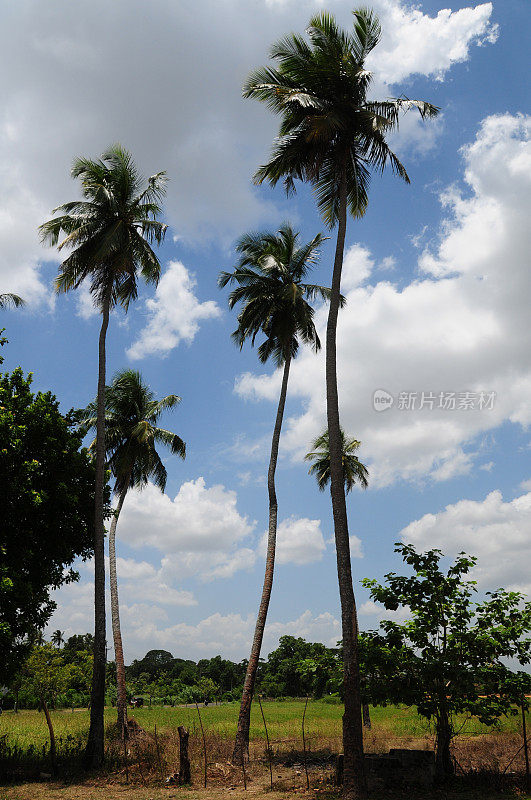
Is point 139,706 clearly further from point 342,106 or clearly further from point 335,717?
point 342,106

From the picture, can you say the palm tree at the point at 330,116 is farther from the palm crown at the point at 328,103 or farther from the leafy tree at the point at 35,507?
the leafy tree at the point at 35,507

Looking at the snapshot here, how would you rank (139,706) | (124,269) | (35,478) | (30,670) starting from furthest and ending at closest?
(139,706)
(30,670)
(124,269)
(35,478)

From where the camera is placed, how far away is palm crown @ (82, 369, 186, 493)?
89.7 feet

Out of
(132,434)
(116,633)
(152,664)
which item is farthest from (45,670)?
(152,664)

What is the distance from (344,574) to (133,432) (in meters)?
16.3

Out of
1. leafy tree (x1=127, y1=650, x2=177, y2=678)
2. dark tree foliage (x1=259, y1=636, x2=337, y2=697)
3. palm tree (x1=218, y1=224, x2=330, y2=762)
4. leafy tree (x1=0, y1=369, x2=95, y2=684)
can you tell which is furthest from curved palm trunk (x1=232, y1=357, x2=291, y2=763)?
leafy tree (x1=127, y1=650, x2=177, y2=678)

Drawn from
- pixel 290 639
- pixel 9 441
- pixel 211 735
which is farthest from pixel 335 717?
pixel 290 639

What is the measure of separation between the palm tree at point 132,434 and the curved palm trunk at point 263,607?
752 cm

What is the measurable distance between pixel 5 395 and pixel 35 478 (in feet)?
8.77

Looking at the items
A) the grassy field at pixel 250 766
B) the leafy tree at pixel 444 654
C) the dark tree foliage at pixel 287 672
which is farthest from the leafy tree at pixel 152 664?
the leafy tree at pixel 444 654

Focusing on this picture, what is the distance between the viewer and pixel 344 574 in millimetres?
12992

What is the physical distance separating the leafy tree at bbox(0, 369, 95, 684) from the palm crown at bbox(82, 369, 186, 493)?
8036 millimetres

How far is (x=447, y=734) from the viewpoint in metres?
13.9

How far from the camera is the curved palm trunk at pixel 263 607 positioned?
1759 cm
